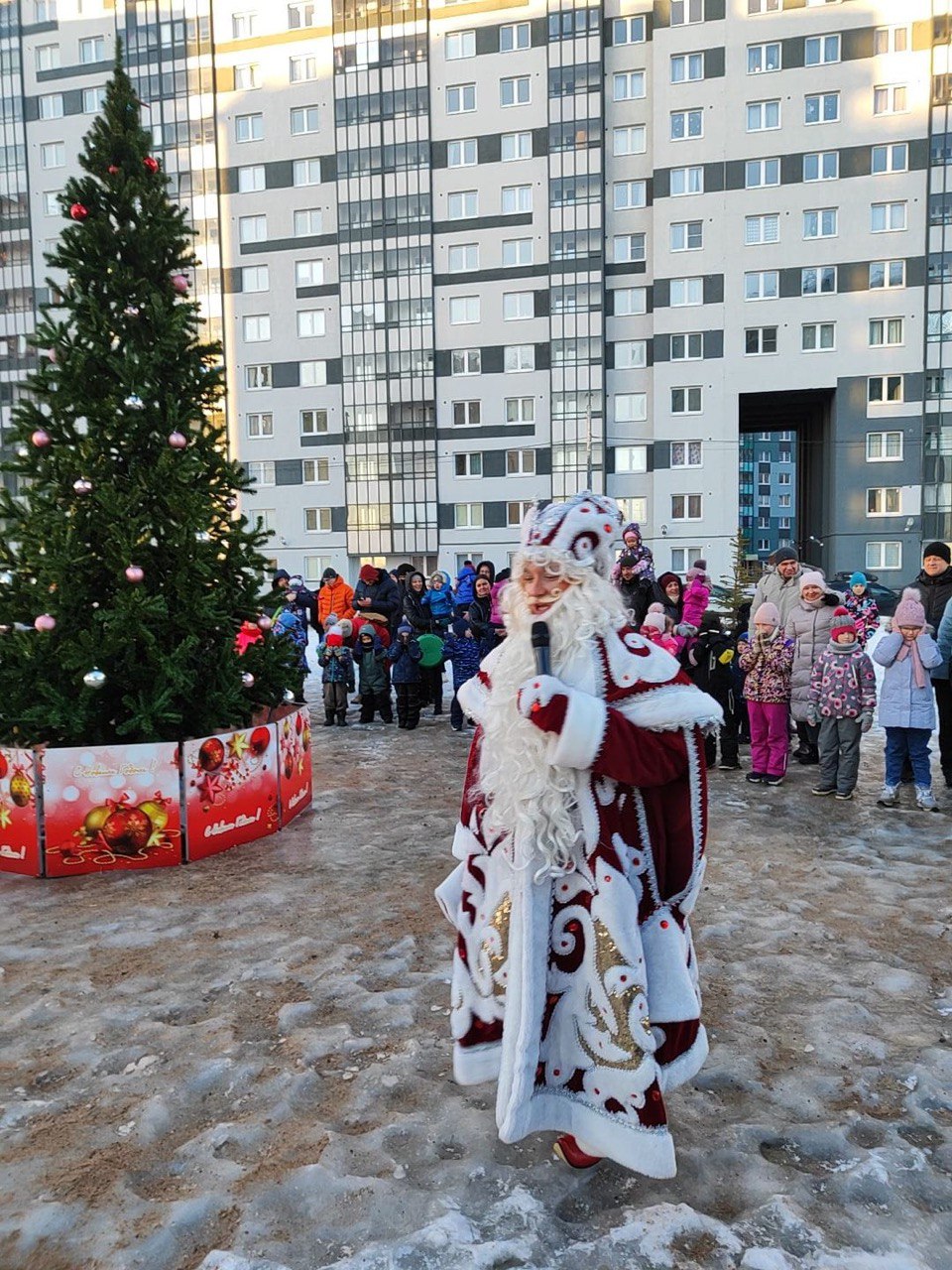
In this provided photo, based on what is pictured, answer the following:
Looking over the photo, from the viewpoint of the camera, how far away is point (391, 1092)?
3.05 meters

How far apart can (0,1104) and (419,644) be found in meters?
7.90

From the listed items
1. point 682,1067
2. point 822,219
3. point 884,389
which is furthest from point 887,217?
point 682,1067

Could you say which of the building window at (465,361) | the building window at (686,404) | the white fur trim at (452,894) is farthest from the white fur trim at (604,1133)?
the building window at (465,361)

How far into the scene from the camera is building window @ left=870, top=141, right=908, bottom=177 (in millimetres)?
31328

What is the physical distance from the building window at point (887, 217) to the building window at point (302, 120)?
2442cm

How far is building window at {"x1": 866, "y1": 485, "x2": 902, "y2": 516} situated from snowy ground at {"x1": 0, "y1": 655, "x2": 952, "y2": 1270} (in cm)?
3212

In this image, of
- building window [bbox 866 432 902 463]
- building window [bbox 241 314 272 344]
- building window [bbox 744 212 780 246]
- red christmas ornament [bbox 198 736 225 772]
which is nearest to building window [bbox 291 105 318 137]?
building window [bbox 241 314 272 344]

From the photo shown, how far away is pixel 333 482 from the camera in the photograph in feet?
123

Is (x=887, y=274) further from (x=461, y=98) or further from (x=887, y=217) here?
(x=461, y=98)

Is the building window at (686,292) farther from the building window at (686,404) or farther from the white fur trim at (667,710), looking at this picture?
the white fur trim at (667,710)

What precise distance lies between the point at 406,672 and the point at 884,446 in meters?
30.0

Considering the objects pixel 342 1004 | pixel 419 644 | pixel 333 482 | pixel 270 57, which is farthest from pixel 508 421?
pixel 342 1004

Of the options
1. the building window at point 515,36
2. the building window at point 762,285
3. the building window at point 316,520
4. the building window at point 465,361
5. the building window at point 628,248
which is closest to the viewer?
the building window at point 762,285

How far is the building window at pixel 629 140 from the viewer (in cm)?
3362
